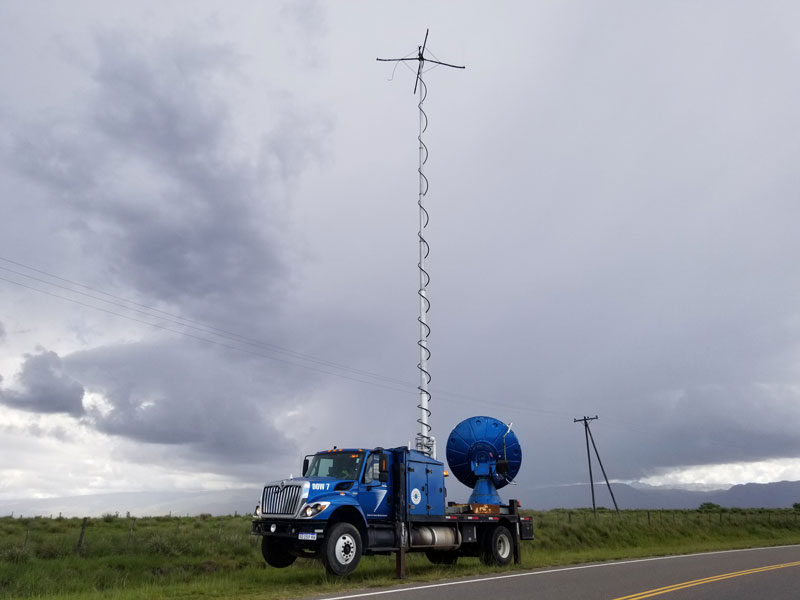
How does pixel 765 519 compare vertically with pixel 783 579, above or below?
above

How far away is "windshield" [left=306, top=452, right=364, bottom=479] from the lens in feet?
52.2

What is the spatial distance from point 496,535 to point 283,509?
7.60 m

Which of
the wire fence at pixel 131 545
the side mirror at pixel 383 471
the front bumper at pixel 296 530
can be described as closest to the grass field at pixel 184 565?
the wire fence at pixel 131 545

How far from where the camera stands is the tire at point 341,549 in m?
14.0

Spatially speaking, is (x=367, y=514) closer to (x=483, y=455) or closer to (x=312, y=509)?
(x=312, y=509)

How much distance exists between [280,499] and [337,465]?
5.70 feet

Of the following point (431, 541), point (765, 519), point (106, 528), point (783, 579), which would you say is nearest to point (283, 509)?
point (431, 541)

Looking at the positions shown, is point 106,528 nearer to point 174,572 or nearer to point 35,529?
point 35,529

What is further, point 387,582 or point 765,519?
point 765,519

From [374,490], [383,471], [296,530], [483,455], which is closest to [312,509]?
[296,530]

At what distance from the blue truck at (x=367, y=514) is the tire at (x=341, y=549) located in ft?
0.07

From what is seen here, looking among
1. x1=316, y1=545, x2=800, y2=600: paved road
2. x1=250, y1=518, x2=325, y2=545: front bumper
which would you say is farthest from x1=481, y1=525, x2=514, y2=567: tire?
x1=250, y1=518, x2=325, y2=545: front bumper

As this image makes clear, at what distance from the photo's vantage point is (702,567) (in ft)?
60.8

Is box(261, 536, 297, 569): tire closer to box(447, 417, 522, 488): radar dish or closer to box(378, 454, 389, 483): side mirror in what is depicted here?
box(378, 454, 389, 483): side mirror
